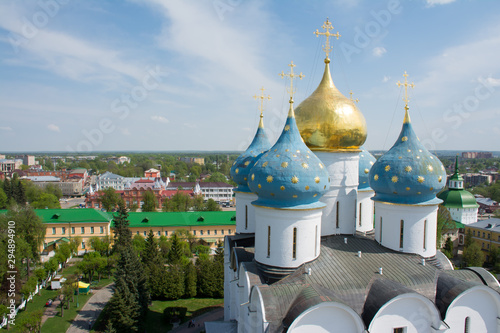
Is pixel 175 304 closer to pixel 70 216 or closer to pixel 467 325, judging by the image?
pixel 467 325

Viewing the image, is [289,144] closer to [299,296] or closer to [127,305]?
[299,296]

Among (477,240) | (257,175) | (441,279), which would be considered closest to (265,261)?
(257,175)

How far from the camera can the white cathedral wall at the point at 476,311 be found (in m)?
11.9

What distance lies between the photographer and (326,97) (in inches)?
631

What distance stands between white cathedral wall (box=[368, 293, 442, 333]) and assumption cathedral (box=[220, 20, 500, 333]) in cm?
3

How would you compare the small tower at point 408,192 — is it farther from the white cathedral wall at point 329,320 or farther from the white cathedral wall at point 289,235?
the white cathedral wall at point 329,320

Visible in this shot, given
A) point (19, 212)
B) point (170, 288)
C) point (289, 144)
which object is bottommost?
point (170, 288)

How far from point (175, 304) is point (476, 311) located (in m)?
18.3

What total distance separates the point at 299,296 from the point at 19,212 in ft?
92.0

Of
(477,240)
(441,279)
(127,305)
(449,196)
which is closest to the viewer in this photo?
(441,279)

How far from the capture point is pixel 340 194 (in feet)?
53.2

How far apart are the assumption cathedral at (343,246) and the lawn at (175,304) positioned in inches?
247

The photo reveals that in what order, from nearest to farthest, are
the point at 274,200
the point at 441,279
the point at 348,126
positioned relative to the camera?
the point at 441,279 < the point at 274,200 < the point at 348,126

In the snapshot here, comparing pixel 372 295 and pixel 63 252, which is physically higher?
pixel 372 295
